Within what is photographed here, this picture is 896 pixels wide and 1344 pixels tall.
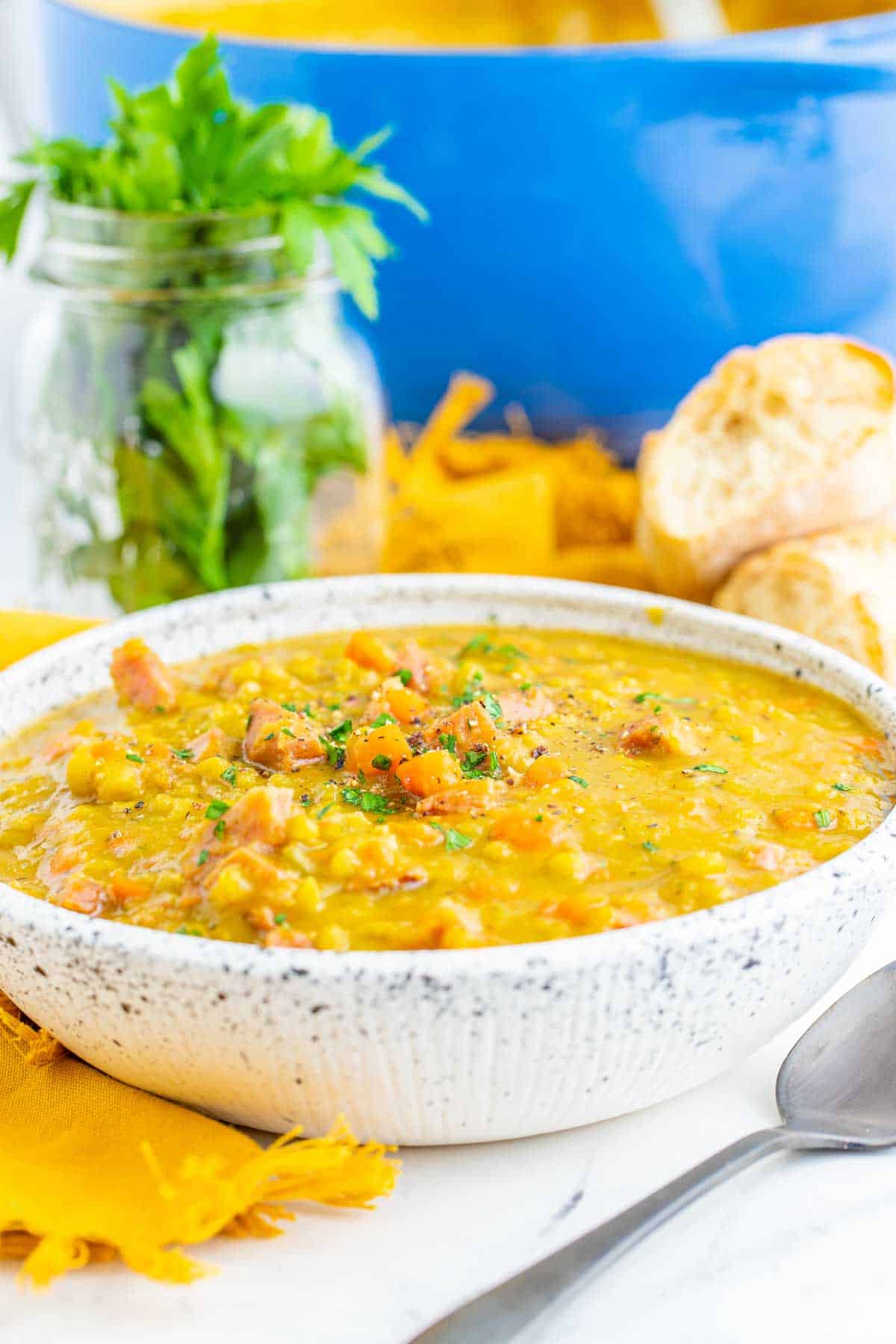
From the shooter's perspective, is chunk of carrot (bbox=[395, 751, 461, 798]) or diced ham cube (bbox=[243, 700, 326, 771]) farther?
diced ham cube (bbox=[243, 700, 326, 771])

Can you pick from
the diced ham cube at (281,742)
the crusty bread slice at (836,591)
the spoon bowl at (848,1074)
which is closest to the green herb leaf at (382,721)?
the diced ham cube at (281,742)

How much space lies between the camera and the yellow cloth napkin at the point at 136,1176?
2.18m

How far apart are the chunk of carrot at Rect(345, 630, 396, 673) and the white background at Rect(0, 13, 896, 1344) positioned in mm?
1192

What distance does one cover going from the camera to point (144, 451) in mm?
4172

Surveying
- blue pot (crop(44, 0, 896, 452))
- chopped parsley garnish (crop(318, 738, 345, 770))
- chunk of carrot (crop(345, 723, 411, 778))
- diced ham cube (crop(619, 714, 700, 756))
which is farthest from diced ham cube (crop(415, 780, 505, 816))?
blue pot (crop(44, 0, 896, 452))

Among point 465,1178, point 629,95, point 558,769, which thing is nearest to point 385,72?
point 629,95

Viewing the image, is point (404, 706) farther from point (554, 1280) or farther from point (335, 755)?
point (554, 1280)

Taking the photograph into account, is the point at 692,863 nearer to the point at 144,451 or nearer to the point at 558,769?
the point at 558,769

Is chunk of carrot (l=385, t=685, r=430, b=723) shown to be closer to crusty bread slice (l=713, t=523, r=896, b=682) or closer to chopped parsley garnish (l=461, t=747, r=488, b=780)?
chopped parsley garnish (l=461, t=747, r=488, b=780)

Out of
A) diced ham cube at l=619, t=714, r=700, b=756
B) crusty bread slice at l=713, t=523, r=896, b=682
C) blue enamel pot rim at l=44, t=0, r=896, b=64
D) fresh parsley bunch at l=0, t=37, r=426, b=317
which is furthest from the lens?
blue enamel pot rim at l=44, t=0, r=896, b=64

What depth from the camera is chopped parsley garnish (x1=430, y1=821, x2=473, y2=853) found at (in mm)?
2545

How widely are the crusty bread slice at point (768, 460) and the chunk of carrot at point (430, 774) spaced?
5.48 feet

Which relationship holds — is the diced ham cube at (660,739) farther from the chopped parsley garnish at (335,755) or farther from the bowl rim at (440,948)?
the chopped parsley garnish at (335,755)

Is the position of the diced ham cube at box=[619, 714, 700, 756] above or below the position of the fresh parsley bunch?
below
